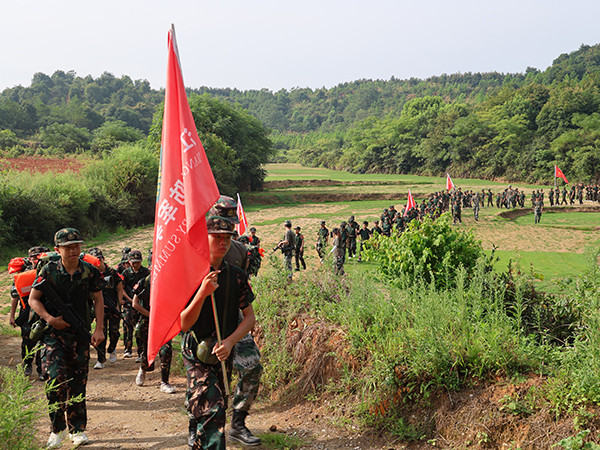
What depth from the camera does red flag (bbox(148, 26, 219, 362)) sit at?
3480 mm

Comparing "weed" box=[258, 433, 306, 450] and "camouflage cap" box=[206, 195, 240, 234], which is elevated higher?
"camouflage cap" box=[206, 195, 240, 234]

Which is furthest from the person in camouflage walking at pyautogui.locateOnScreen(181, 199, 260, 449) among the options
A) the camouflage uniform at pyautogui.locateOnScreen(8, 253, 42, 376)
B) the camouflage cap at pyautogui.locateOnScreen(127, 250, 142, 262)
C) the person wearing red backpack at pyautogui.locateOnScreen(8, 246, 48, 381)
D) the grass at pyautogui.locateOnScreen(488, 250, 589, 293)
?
the grass at pyautogui.locateOnScreen(488, 250, 589, 293)

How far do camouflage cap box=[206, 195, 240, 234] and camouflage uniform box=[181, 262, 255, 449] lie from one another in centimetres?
30

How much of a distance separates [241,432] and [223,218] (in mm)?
2046

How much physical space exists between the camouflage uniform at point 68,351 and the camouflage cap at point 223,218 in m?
1.61

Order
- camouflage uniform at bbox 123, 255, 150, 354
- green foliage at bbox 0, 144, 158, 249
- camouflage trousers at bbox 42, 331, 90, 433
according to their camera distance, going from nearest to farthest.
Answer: camouflage trousers at bbox 42, 331, 90, 433 < camouflage uniform at bbox 123, 255, 150, 354 < green foliage at bbox 0, 144, 158, 249

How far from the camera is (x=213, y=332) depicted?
11.9ft

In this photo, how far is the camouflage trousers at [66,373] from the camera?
432 cm

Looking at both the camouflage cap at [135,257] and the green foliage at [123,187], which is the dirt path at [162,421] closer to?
the camouflage cap at [135,257]

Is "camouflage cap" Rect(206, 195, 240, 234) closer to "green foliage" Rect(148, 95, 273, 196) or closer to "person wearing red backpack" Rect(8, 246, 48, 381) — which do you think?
"person wearing red backpack" Rect(8, 246, 48, 381)

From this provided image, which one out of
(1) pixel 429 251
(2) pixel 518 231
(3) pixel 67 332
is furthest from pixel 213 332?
(2) pixel 518 231

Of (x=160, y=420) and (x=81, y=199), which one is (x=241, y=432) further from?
(x=81, y=199)

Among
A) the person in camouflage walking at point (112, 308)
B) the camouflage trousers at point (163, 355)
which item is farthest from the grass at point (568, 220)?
the camouflage trousers at point (163, 355)

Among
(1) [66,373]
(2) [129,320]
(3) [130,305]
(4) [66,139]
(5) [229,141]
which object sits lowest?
(2) [129,320]
